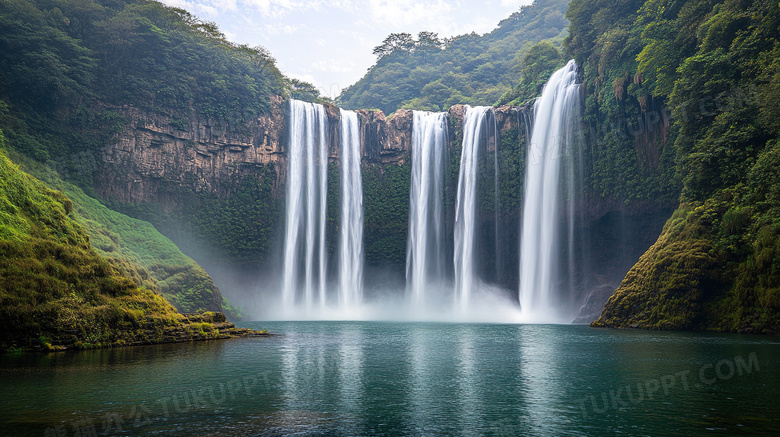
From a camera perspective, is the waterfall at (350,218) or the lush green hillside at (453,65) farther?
the lush green hillside at (453,65)

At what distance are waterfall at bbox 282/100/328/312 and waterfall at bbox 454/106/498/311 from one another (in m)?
12.1

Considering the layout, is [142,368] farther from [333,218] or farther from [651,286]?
[333,218]

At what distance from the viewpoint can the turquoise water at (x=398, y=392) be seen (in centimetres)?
729

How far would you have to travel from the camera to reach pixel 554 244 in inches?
1467

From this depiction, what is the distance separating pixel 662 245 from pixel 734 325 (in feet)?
18.2

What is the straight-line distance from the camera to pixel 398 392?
9.91 meters

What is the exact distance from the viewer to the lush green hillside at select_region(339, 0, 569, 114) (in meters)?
64.1

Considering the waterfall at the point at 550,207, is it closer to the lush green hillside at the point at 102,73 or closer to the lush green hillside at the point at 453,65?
the lush green hillside at the point at 453,65

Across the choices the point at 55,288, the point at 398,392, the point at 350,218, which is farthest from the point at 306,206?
the point at 398,392

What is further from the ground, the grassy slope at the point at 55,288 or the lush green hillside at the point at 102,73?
the lush green hillside at the point at 102,73

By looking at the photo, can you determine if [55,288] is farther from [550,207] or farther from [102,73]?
[550,207]

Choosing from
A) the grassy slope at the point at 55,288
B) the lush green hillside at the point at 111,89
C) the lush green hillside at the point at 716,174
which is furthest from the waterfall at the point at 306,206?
the lush green hillside at the point at 716,174

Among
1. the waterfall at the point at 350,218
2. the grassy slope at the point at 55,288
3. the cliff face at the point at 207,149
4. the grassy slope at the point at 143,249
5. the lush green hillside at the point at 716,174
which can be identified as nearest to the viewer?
the grassy slope at the point at 55,288

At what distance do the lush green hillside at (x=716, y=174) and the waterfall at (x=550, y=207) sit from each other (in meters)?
7.66
